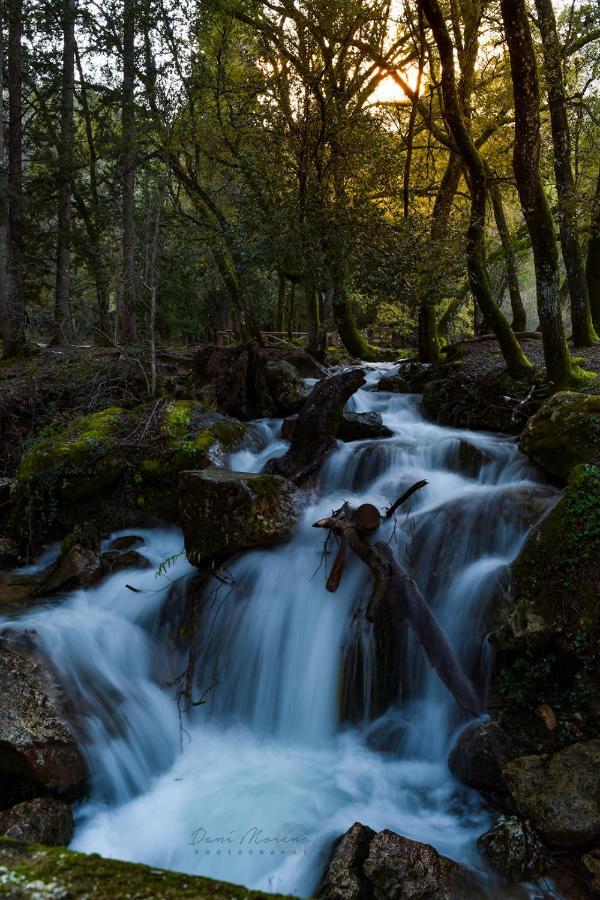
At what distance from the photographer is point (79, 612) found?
21.6ft

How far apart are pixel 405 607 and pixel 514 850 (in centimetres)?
208

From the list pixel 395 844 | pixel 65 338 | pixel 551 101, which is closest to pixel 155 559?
pixel 395 844

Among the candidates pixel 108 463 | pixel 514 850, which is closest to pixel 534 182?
pixel 108 463

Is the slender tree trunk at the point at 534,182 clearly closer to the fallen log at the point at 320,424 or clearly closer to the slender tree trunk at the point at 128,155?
the fallen log at the point at 320,424

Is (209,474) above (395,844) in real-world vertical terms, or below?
above

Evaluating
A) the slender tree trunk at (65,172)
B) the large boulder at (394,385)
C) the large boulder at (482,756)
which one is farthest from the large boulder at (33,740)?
the slender tree trunk at (65,172)

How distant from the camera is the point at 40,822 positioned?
405cm

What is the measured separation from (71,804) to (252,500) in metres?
3.47

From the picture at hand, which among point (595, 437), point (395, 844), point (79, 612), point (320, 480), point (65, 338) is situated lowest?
point (395, 844)

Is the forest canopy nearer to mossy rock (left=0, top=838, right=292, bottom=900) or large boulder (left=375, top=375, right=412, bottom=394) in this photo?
large boulder (left=375, top=375, right=412, bottom=394)

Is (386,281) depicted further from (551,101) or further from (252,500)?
(252,500)

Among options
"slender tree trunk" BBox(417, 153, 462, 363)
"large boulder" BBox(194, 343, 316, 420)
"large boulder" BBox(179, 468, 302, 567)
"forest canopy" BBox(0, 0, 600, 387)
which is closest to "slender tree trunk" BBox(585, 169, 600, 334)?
"forest canopy" BBox(0, 0, 600, 387)

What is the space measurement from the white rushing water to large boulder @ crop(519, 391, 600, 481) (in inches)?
18.8

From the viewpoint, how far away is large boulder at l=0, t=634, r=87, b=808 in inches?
172
